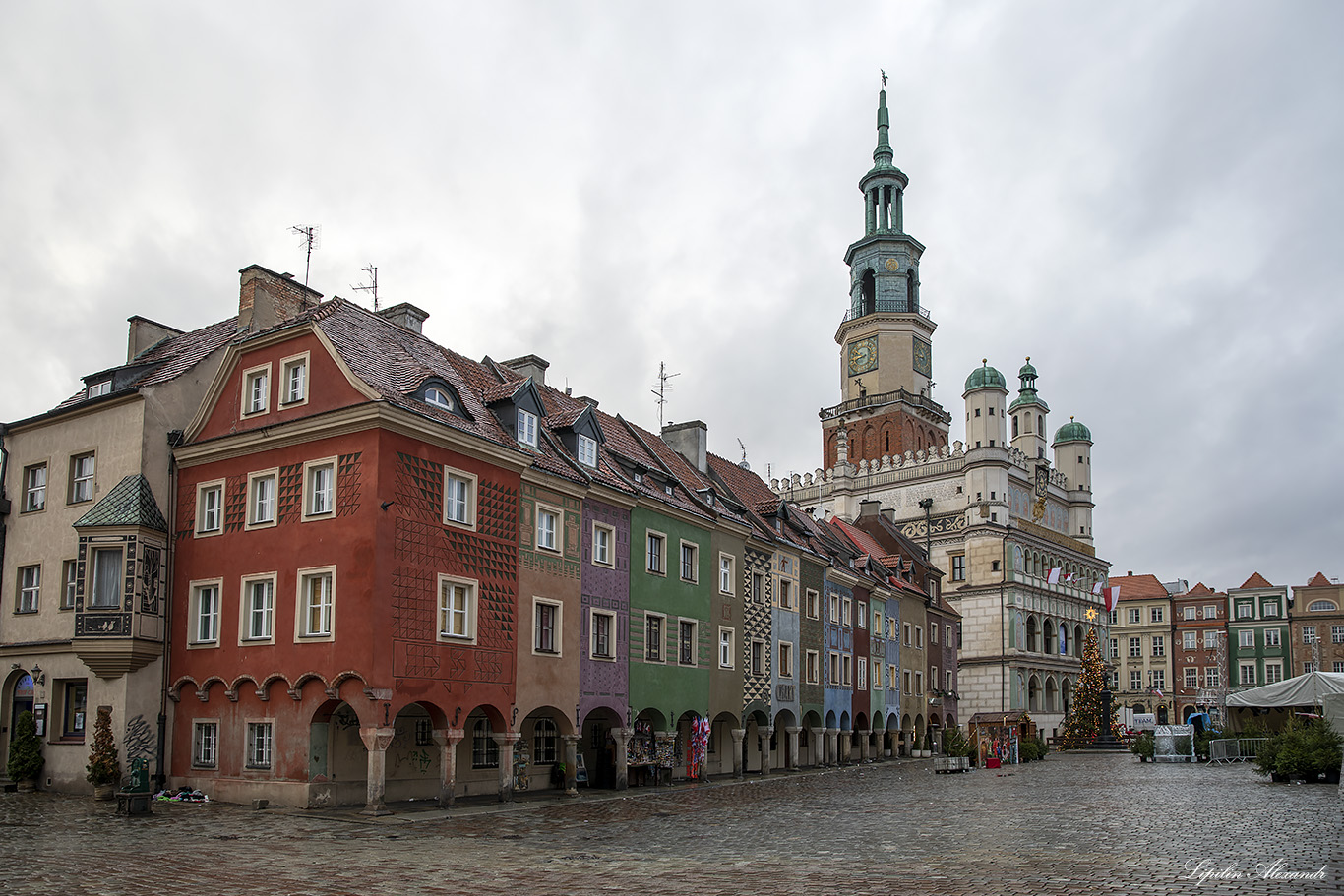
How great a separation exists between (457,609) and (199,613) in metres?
6.71

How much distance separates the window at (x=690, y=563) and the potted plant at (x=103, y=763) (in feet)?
56.1

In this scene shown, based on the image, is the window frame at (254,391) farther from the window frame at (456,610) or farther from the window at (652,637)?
the window at (652,637)

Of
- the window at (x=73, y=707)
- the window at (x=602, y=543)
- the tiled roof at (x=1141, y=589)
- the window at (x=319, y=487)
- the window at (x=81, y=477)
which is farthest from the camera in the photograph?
the tiled roof at (x=1141, y=589)

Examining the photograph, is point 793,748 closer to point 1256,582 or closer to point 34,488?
point 34,488

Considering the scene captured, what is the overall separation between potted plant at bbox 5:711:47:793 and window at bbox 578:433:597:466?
15618 mm

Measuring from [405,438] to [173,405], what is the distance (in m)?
7.66

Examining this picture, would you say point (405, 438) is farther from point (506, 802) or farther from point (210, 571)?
point (506, 802)

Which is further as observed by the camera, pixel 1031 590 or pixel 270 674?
pixel 1031 590

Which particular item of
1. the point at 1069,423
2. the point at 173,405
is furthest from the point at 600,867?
the point at 1069,423

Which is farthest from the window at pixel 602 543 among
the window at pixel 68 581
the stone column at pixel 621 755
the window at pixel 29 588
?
the window at pixel 29 588

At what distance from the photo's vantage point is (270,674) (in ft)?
84.4

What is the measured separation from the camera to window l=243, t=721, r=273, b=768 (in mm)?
25734

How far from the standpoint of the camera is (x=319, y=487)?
2636 centimetres

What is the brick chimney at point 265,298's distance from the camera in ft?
103
